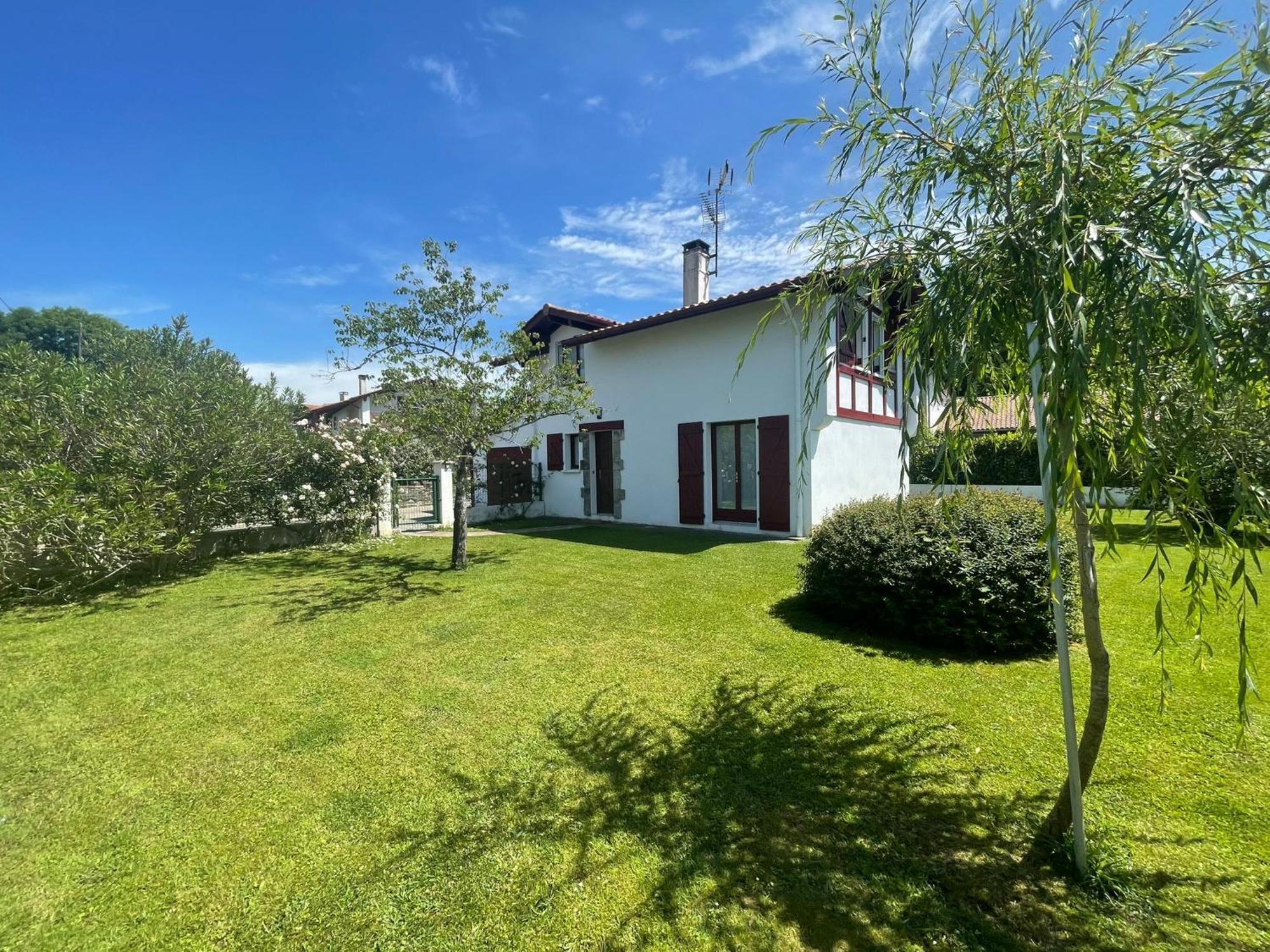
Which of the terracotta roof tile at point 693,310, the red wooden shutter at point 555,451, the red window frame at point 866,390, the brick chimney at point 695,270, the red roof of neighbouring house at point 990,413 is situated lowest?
the red roof of neighbouring house at point 990,413

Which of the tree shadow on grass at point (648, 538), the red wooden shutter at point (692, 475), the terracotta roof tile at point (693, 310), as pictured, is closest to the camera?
the tree shadow on grass at point (648, 538)

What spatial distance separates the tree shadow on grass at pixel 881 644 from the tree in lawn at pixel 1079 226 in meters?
2.25

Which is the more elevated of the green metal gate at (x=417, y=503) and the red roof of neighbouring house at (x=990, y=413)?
the red roof of neighbouring house at (x=990, y=413)

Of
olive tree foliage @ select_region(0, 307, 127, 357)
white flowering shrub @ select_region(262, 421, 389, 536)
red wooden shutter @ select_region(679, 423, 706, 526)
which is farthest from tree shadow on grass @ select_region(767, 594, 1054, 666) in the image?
olive tree foliage @ select_region(0, 307, 127, 357)

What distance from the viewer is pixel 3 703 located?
3.76 meters

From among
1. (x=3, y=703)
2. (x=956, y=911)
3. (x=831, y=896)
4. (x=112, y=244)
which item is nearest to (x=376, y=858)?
(x=831, y=896)

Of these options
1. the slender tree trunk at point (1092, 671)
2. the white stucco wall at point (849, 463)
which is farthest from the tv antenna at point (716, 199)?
the slender tree trunk at point (1092, 671)

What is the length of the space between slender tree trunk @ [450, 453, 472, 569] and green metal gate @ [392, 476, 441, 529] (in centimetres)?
415

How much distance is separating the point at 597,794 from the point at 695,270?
13.1 metres

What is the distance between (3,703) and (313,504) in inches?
258

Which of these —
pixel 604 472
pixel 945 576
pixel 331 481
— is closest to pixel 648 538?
pixel 604 472

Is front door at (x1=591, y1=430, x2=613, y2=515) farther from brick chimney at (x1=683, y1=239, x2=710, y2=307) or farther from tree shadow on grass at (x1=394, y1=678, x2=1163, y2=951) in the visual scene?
tree shadow on grass at (x1=394, y1=678, x2=1163, y2=951)

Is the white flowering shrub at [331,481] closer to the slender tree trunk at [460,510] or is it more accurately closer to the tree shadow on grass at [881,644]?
the slender tree trunk at [460,510]

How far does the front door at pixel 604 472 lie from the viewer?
47.1 ft
